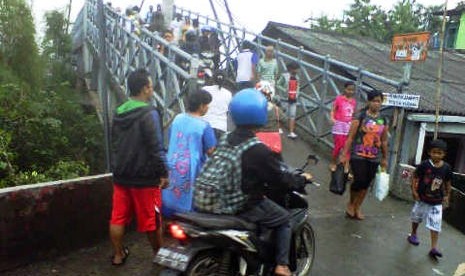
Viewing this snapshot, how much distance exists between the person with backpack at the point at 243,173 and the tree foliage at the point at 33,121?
3.08 metres

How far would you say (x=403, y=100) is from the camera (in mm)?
6211

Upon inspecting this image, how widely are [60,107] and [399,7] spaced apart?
20.1 m

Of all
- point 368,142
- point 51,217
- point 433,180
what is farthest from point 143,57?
point 433,180

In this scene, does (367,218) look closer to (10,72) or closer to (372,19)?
(10,72)

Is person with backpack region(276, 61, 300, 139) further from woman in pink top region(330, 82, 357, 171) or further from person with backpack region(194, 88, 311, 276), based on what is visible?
person with backpack region(194, 88, 311, 276)

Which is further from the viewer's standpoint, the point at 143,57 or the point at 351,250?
the point at 143,57

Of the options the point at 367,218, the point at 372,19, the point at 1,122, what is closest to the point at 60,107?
the point at 1,122

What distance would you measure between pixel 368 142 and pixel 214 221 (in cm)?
291

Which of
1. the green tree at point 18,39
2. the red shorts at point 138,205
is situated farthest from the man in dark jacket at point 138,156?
the green tree at point 18,39

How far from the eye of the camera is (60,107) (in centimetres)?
880

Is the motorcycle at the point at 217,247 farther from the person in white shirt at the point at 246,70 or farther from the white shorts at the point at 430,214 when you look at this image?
the person in white shirt at the point at 246,70

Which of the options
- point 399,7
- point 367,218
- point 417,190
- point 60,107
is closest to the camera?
point 417,190

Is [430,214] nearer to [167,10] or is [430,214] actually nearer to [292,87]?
[292,87]

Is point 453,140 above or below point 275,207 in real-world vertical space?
below
